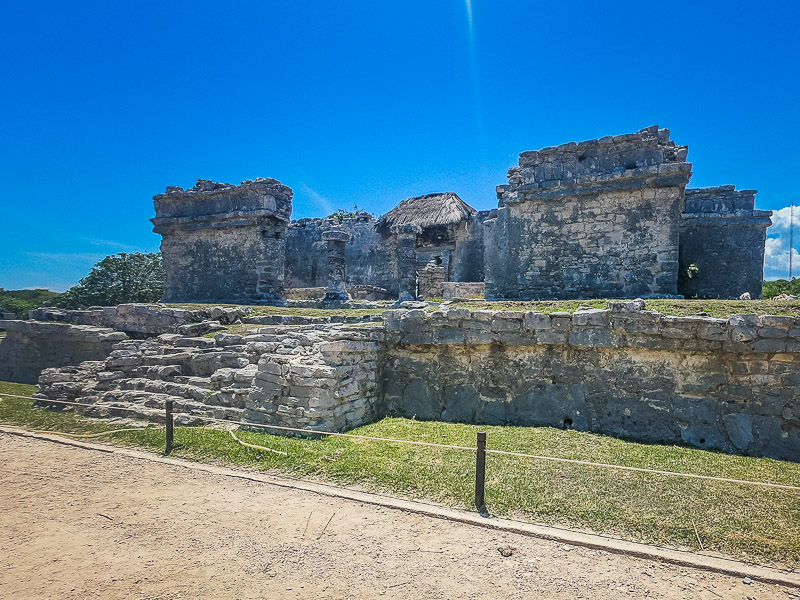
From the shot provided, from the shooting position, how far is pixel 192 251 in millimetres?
14781

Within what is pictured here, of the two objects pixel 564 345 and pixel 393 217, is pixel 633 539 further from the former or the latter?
pixel 393 217

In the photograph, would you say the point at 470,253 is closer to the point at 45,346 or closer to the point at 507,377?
the point at 507,377

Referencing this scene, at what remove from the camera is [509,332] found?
20.8 ft

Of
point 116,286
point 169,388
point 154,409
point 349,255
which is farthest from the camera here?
point 116,286

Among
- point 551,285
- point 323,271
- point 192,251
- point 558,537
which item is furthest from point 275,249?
point 558,537

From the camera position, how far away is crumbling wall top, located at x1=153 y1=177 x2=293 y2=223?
535 inches

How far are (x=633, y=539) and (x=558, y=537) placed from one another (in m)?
0.56

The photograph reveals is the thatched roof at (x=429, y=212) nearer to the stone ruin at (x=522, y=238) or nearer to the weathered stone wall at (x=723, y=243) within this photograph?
the stone ruin at (x=522, y=238)

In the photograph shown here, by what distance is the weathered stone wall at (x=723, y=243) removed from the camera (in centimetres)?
1344

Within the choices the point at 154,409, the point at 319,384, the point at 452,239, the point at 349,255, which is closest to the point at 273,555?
the point at 319,384

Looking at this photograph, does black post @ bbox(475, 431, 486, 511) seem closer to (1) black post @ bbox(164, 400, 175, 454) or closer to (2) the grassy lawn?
(2) the grassy lawn

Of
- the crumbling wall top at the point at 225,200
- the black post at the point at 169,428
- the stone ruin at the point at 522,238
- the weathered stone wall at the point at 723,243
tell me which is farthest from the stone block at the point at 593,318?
the crumbling wall top at the point at 225,200

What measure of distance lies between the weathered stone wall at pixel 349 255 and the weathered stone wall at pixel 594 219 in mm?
8833

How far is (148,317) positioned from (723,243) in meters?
16.2
